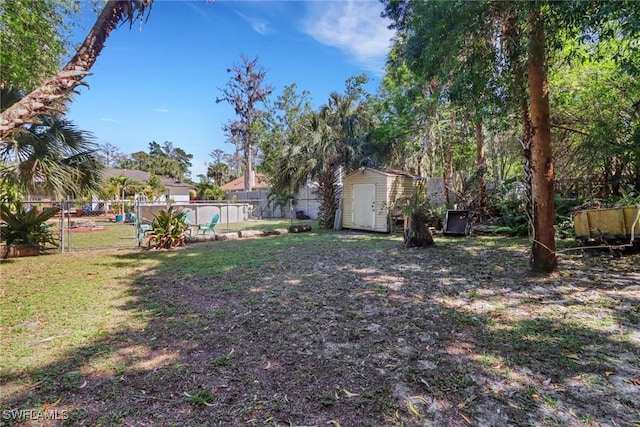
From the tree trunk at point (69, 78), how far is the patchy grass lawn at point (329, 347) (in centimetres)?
222

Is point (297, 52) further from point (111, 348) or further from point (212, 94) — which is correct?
point (212, 94)

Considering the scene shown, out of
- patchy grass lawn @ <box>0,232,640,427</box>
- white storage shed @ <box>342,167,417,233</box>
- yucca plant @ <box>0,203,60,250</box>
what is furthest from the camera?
white storage shed @ <box>342,167,417,233</box>

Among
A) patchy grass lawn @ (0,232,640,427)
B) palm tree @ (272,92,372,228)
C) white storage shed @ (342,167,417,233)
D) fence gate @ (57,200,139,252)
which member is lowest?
patchy grass lawn @ (0,232,640,427)

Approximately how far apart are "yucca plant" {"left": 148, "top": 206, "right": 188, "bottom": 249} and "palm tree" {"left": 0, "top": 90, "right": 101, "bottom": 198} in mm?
2187

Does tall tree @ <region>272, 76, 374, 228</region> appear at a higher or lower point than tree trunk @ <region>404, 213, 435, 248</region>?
higher

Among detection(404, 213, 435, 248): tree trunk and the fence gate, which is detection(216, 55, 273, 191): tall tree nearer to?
the fence gate

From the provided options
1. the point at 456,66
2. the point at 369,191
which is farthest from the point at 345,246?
the point at 456,66

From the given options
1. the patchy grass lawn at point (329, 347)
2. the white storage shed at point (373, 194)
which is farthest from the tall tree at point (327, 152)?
the patchy grass lawn at point (329, 347)

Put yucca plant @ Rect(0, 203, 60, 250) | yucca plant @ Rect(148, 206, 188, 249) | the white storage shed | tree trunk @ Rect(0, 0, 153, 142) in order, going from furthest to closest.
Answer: the white storage shed < yucca plant @ Rect(148, 206, 188, 249) < yucca plant @ Rect(0, 203, 60, 250) < tree trunk @ Rect(0, 0, 153, 142)

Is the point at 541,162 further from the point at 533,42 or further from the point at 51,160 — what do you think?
the point at 51,160

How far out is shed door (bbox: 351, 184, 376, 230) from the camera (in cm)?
1128

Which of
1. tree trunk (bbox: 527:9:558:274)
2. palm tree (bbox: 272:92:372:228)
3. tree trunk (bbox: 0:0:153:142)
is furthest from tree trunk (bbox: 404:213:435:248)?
tree trunk (bbox: 0:0:153:142)

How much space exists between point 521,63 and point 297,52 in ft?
32.8

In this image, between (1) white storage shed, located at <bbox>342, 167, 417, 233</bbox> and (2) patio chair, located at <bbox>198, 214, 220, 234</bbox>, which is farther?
(1) white storage shed, located at <bbox>342, 167, 417, 233</bbox>
